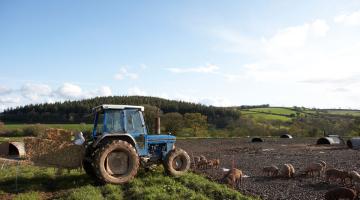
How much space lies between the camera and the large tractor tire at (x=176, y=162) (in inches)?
583

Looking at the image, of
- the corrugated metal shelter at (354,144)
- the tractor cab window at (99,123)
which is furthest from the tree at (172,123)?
the tractor cab window at (99,123)

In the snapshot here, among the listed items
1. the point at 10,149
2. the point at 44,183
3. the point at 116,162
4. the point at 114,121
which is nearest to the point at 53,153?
the point at 44,183

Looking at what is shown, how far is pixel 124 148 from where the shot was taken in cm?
1363

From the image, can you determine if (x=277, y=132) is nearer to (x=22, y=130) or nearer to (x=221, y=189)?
(x=22, y=130)

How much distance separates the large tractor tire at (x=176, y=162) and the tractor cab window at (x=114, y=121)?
212 centimetres

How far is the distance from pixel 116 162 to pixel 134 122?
1689mm

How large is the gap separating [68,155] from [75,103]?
260 ft

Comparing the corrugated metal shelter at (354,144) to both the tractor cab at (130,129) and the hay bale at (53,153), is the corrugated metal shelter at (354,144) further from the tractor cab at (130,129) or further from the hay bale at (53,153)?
the hay bale at (53,153)

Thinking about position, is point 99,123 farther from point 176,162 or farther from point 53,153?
point 176,162

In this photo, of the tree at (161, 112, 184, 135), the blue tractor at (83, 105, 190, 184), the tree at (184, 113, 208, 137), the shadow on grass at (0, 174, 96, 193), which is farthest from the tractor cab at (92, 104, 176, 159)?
the tree at (184, 113, 208, 137)

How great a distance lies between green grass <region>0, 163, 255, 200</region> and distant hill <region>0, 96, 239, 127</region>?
6194cm

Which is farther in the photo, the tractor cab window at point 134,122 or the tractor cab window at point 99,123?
the tractor cab window at point 99,123

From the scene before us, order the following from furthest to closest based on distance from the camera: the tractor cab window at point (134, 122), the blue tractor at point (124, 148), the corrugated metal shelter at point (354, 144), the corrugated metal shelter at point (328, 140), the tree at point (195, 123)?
the tree at point (195, 123), the corrugated metal shelter at point (328, 140), the corrugated metal shelter at point (354, 144), the tractor cab window at point (134, 122), the blue tractor at point (124, 148)

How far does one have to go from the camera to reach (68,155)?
13883 millimetres
